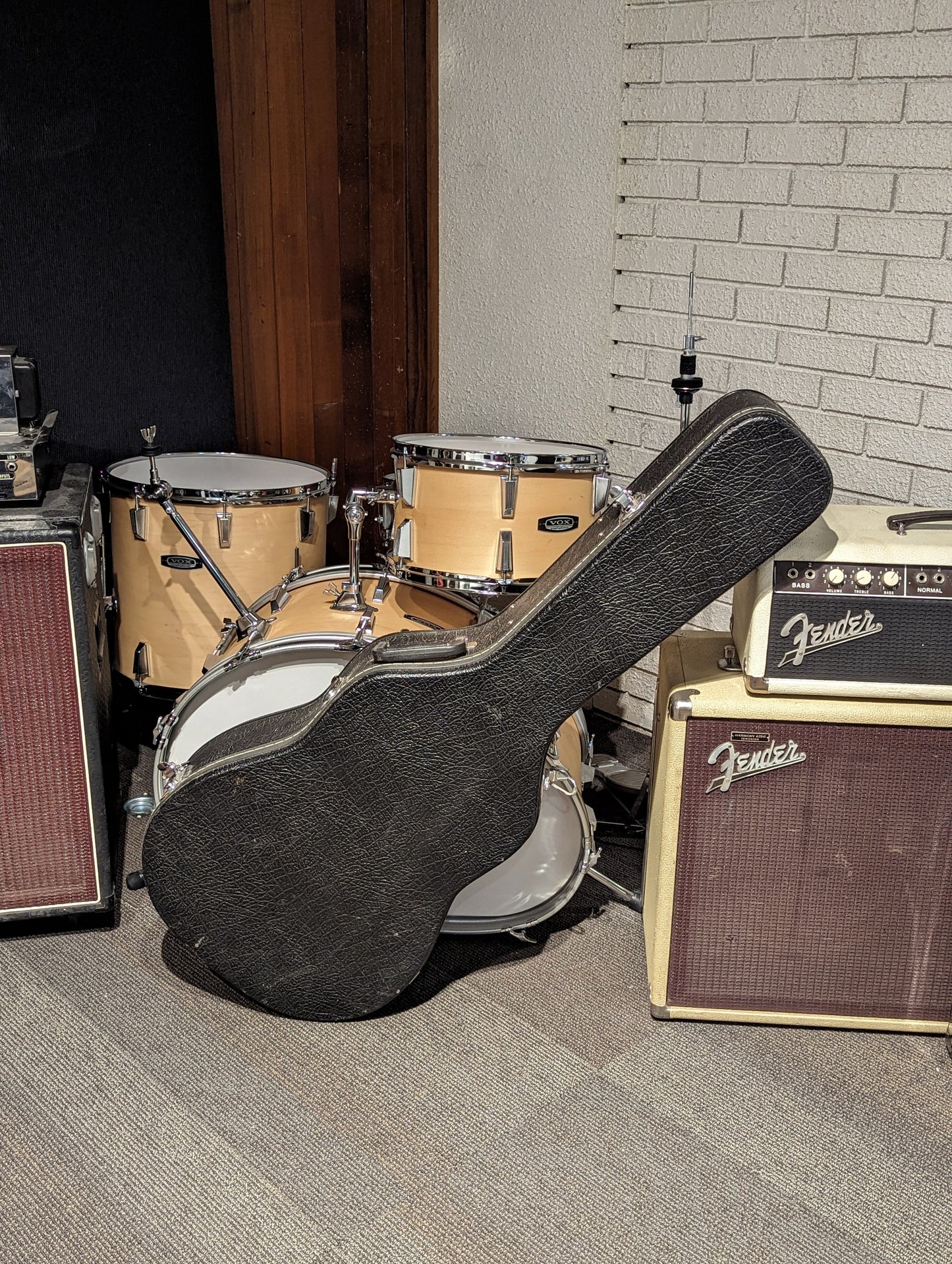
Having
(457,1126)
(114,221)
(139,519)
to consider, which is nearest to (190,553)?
(139,519)

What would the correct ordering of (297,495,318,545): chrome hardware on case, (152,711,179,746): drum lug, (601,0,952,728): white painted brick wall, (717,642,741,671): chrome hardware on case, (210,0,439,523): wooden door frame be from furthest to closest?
1. (210,0,439,523): wooden door frame
2. (297,495,318,545): chrome hardware on case
3. (601,0,952,728): white painted brick wall
4. (152,711,179,746): drum lug
5. (717,642,741,671): chrome hardware on case

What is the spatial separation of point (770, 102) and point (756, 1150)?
1923mm

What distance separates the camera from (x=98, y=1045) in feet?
6.15

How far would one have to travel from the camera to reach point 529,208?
2.84m

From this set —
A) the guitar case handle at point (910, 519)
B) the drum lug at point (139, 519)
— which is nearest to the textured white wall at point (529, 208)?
the drum lug at point (139, 519)

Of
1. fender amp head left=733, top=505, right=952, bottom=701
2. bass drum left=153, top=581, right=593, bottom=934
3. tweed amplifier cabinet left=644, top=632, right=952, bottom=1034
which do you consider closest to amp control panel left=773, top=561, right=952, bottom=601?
fender amp head left=733, top=505, right=952, bottom=701

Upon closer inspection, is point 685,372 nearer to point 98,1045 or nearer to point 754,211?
point 754,211

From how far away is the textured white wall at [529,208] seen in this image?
267 centimetres

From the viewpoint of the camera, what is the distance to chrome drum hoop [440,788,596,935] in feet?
6.64

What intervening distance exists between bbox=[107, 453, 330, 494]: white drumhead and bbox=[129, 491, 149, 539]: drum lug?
0.15m

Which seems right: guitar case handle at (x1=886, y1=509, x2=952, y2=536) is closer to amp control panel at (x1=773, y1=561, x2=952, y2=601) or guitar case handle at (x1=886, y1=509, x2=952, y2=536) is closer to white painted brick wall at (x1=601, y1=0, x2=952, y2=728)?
amp control panel at (x1=773, y1=561, x2=952, y2=601)

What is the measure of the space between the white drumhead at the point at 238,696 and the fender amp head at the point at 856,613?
2.43 ft

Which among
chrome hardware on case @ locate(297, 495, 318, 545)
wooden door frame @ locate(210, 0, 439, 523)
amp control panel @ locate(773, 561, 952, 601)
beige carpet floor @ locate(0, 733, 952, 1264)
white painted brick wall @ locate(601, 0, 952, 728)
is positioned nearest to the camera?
beige carpet floor @ locate(0, 733, 952, 1264)

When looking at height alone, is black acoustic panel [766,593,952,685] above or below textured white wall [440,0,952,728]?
below
